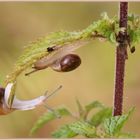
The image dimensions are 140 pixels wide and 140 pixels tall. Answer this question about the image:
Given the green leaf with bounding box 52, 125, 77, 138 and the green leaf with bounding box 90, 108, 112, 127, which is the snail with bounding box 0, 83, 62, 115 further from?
the green leaf with bounding box 90, 108, 112, 127

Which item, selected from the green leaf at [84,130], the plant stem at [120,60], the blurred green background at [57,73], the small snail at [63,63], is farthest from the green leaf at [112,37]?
the blurred green background at [57,73]

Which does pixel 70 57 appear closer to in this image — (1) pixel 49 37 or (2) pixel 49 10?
(1) pixel 49 37

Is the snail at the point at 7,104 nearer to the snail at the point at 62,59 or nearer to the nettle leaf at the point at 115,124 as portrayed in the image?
the snail at the point at 62,59

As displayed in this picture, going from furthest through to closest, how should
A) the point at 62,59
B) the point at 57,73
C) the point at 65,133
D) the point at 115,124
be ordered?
1. the point at 57,73
2. the point at 65,133
3. the point at 62,59
4. the point at 115,124

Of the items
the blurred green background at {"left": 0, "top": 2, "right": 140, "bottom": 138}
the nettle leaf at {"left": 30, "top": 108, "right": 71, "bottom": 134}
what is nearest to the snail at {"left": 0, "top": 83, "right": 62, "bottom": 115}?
the nettle leaf at {"left": 30, "top": 108, "right": 71, "bottom": 134}

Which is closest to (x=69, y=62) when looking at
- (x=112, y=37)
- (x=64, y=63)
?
(x=64, y=63)

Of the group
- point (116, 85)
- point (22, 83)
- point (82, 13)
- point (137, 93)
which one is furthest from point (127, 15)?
point (82, 13)

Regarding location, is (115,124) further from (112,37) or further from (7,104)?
(7,104)
